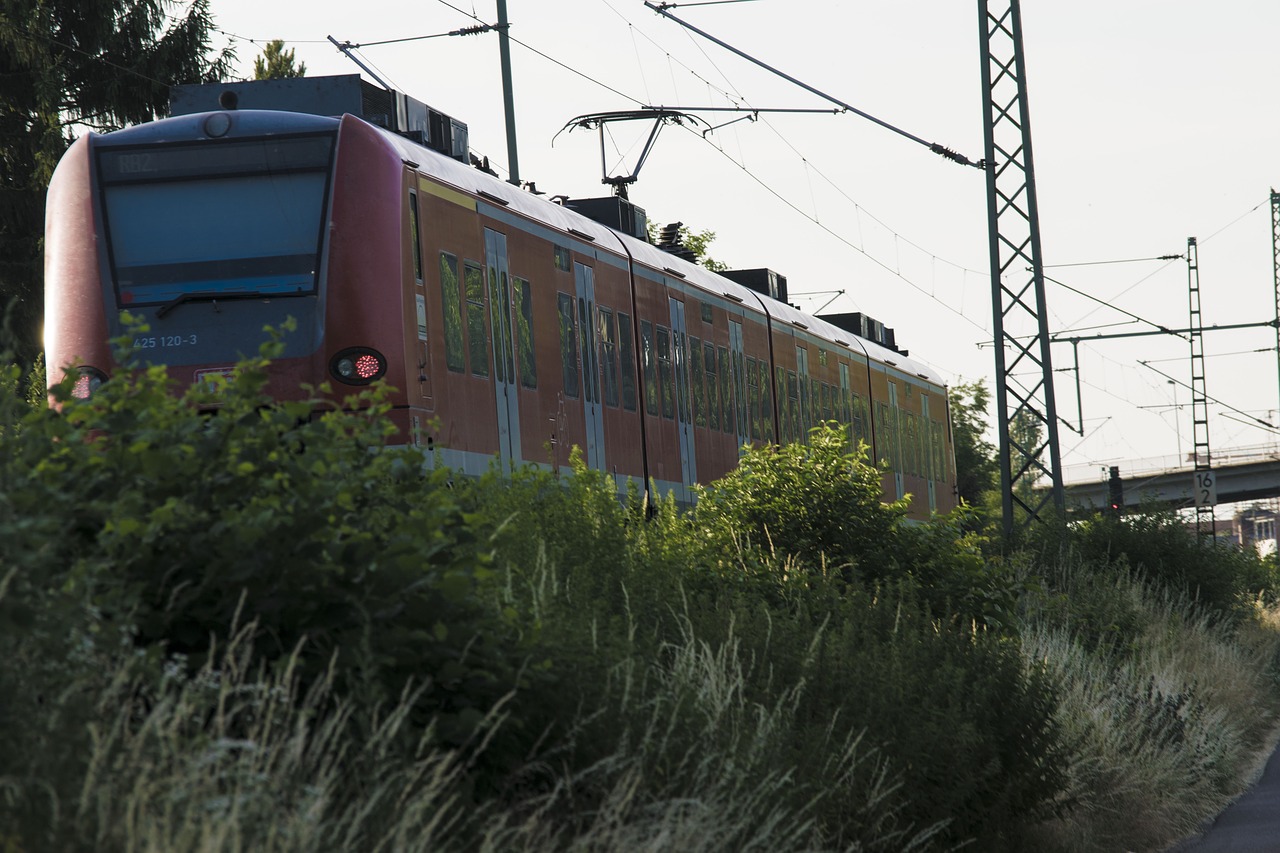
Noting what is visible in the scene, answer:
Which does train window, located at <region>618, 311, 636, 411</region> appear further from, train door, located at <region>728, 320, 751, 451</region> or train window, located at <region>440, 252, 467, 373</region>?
train window, located at <region>440, 252, 467, 373</region>

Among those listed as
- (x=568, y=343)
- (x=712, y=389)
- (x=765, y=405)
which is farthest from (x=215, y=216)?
(x=765, y=405)

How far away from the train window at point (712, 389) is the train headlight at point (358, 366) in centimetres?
883

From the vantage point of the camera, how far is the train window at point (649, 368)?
18375mm

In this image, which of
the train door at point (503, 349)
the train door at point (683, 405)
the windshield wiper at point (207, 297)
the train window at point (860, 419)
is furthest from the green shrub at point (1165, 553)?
the windshield wiper at point (207, 297)

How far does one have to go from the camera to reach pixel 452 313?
13.5 metres

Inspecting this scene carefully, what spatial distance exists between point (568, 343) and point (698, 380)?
4.50 meters

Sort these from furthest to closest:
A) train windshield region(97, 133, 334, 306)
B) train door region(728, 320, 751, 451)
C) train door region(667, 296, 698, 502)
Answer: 1. train door region(728, 320, 751, 451)
2. train door region(667, 296, 698, 502)
3. train windshield region(97, 133, 334, 306)

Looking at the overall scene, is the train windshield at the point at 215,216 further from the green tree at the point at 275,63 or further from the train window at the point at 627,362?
the green tree at the point at 275,63

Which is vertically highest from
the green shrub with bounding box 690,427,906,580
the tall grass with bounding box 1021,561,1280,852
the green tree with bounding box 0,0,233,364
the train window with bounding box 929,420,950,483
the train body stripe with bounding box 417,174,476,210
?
the green tree with bounding box 0,0,233,364

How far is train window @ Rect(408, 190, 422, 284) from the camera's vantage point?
41.8 feet

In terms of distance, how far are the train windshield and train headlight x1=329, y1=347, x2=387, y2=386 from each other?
1.58 ft

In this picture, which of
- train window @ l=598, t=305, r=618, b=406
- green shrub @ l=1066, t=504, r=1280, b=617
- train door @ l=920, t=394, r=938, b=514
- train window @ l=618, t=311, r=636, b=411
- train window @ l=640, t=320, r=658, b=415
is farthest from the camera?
train door @ l=920, t=394, r=938, b=514

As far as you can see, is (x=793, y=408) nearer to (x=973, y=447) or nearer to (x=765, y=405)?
(x=765, y=405)

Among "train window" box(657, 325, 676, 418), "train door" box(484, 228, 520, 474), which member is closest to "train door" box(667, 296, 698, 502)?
"train window" box(657, 325, 676, 418)
